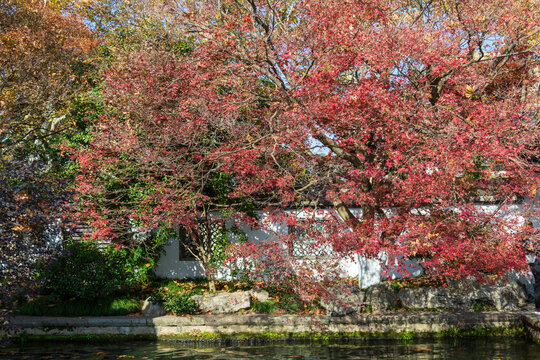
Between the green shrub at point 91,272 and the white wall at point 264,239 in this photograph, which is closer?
the green shrub at point 91,272

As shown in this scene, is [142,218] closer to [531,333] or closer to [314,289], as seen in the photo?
[314,289]

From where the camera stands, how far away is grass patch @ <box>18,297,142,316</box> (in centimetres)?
1323

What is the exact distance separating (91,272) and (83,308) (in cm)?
98

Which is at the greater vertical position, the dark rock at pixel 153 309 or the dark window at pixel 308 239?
the dark window at pixel 308 239

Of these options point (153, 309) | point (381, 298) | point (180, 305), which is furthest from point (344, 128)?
point (153, 309)

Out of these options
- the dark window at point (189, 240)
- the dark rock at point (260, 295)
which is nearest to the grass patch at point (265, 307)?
the dark rock at point (260, 295)

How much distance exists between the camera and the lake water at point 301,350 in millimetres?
10312

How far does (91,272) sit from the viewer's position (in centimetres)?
1348

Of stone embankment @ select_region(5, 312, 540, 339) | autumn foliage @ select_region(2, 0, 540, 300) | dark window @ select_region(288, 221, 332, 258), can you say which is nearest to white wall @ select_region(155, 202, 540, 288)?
autumn foliage @ select_region(2, 0, 540, 300)

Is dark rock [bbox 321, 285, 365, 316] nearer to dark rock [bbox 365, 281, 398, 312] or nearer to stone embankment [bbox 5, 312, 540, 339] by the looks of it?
stone embankment [bbox 5, 312, 540, 339]

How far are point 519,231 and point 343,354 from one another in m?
5.38

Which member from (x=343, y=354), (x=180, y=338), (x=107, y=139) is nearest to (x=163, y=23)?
(x=107, y=139)

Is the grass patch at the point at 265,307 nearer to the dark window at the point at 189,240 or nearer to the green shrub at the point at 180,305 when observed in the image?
the green shrub at the point at 180,305

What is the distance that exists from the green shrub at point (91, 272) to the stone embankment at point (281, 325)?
43.1 inches
